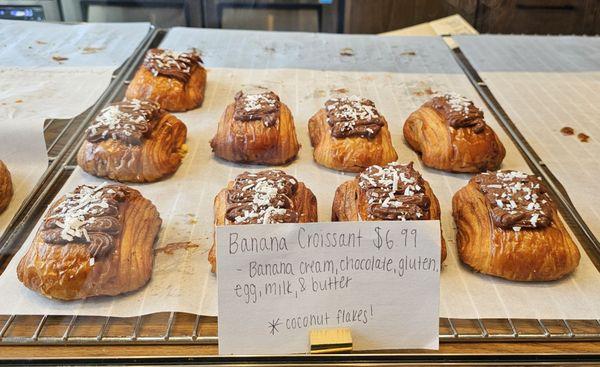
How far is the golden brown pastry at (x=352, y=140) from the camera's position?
213 cm

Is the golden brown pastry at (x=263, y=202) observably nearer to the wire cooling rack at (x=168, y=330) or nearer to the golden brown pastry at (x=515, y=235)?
the wire cooling rack at (x=168, y=330)

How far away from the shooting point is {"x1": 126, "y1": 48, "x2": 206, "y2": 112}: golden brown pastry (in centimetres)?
254

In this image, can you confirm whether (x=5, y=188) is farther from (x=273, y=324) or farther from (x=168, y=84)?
(x=273, y=324)

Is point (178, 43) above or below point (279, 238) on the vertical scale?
below

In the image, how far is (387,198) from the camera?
163 cm

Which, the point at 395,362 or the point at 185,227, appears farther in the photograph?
the point at 185,227

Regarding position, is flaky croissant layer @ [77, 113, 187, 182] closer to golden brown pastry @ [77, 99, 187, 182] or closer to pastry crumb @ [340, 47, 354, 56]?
golden brown pastry @ [77, 99, 187, 182]

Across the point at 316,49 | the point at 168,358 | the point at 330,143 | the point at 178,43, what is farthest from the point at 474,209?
the point at 178,43

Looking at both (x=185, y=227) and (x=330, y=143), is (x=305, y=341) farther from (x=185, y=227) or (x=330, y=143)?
(x=330, y=143)

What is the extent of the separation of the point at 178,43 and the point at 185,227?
170 cm

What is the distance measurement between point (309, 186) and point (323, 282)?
0.83m

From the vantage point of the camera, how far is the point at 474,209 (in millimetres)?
1773

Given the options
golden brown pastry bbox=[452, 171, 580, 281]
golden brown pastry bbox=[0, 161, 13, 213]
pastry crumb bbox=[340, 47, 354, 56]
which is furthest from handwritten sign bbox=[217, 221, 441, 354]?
pastry crumb bbox=[340, 47, 354, 56]

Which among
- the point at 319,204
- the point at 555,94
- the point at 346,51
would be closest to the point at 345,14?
the point at 346,51
